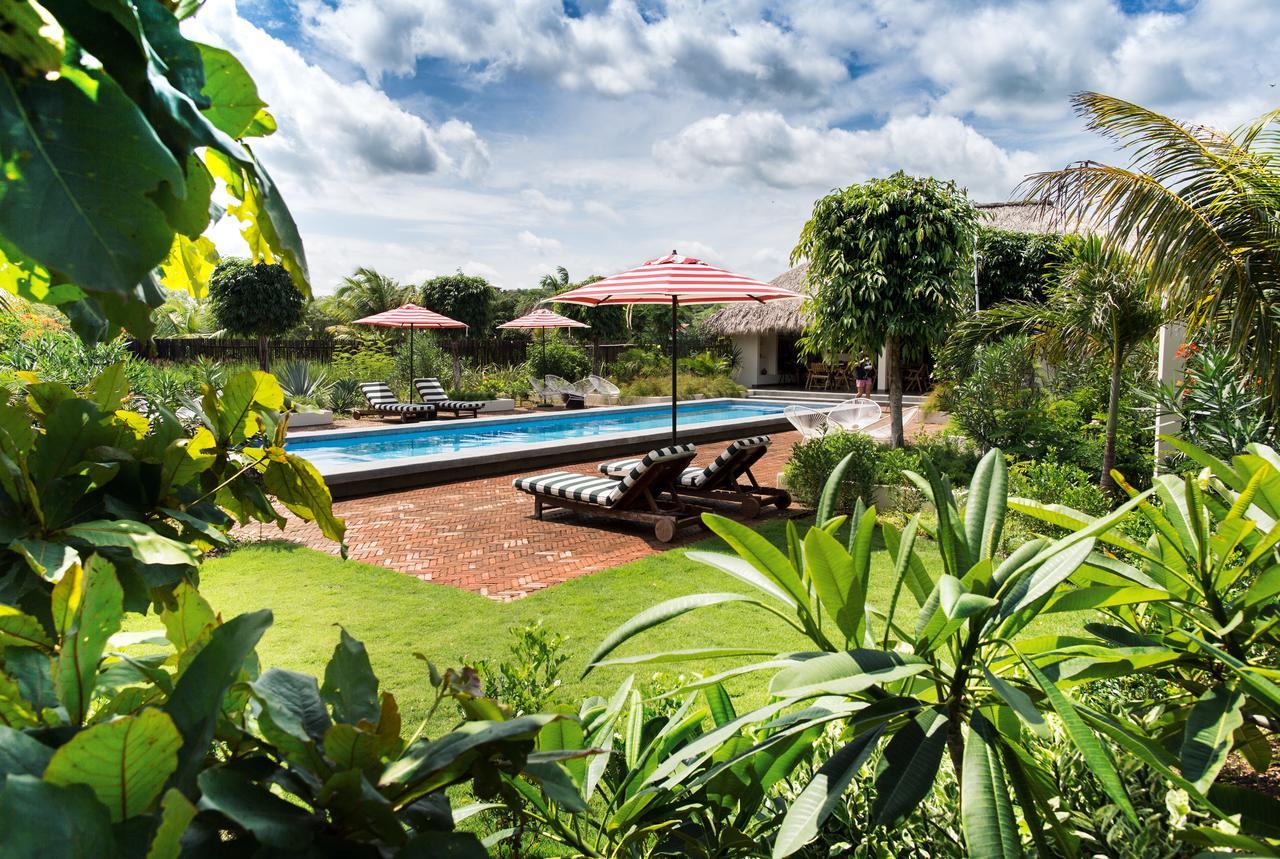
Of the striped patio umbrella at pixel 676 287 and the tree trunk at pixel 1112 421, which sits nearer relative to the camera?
the tree trunk at pixel 1112 421

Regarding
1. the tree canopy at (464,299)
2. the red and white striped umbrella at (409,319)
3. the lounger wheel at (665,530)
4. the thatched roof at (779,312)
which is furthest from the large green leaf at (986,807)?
the tree canopy at (464,299)

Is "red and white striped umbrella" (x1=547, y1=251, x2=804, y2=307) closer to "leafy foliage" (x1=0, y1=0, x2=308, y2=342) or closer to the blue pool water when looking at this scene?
the blue pool water

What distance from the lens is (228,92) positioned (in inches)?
30.0

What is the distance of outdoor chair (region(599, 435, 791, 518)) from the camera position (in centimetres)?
883

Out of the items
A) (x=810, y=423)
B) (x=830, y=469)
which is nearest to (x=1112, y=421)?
(x=830, y=469)

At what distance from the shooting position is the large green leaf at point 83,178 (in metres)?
0.50

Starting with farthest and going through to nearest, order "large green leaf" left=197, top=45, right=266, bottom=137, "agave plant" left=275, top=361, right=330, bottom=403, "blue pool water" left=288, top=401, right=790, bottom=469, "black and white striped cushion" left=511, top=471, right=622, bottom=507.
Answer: "agave plant" left=275, top=361, right=330, bottom=403 → "blue pool water" left=288, top=401, right=790, bottom=469 → "black and white striped cushion" left=511, top=471, right=622, bottom=507 → "large green leaf" left=197, top=45, right=266, bottom=137

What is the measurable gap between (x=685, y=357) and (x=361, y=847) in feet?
95.5

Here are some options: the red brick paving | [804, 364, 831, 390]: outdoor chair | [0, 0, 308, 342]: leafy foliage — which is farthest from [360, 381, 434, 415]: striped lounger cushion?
[0, 0, 308, 342]: leafy foliage

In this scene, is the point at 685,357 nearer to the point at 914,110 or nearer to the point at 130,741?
the point at 914,110

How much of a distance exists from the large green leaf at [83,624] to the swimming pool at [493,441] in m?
9.59

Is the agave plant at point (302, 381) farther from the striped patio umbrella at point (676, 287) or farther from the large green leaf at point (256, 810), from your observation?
the large green leaf at point (256, 810)

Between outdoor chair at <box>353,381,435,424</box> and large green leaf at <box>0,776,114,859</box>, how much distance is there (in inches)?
730

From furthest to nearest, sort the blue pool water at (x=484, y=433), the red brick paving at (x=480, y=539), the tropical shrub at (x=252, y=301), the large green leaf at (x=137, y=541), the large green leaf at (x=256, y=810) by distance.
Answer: the tropical shrub at (x=252, y=301) < the blue pool water at (x=484, y=433) < the red brick paving at (x=480, y=539) < the large green leaf at (x=137, y=541) < the large green leaf at (x=256, y=810)
